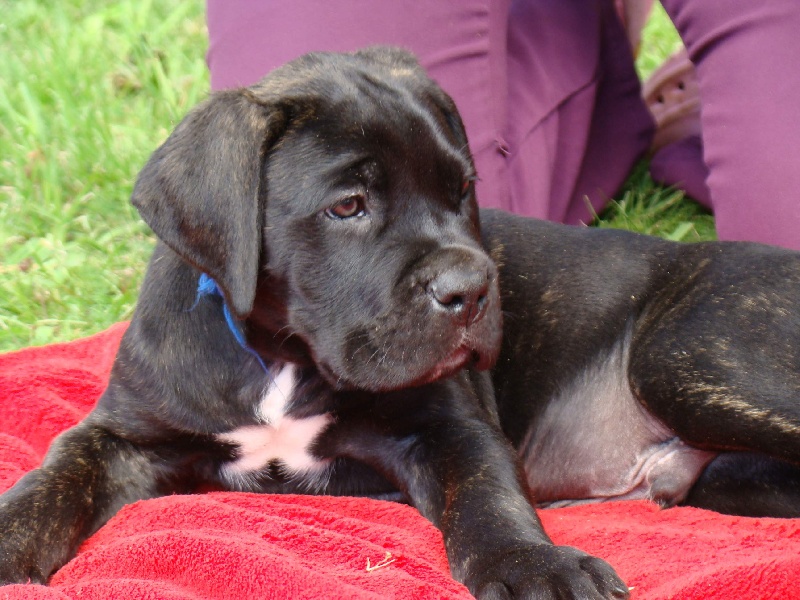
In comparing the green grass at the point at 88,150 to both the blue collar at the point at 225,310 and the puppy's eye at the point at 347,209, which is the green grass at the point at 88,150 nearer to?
the blue collar at the point at 225,310

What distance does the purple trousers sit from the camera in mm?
4473

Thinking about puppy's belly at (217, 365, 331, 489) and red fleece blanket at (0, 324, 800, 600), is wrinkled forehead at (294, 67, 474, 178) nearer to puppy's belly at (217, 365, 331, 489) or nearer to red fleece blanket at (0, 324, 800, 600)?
puppy's belly at (217, 365, 331, 489)

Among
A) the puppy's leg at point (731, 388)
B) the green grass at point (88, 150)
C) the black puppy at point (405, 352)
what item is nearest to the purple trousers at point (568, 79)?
the green grass at point (88, 150)

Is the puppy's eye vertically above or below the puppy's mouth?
above

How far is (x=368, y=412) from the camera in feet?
10.5

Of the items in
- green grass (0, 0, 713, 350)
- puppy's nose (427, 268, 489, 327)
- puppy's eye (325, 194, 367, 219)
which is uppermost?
puppy's eye (325, 194, 367, 219)

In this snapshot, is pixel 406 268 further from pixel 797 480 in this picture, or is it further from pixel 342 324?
pixel 797 480

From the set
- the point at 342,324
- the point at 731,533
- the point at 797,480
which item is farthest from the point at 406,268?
the point at 797,480

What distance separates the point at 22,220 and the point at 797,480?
418 cm

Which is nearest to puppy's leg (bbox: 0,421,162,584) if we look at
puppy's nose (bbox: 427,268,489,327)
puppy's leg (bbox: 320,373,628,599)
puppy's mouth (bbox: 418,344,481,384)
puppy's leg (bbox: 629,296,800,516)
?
puppy's leg (bbox: 320,373,628,599)

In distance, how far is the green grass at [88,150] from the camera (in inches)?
197

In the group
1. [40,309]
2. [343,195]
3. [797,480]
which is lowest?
[40,309]

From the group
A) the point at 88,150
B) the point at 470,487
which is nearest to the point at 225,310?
the point at 470,487

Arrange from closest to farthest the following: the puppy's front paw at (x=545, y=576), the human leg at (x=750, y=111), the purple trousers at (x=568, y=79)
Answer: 1. the puppy's front paw at (x=545, y=576)
2. the human leg at (x=750, y=111)
3. the purple trousers at (x=568, y=79)
